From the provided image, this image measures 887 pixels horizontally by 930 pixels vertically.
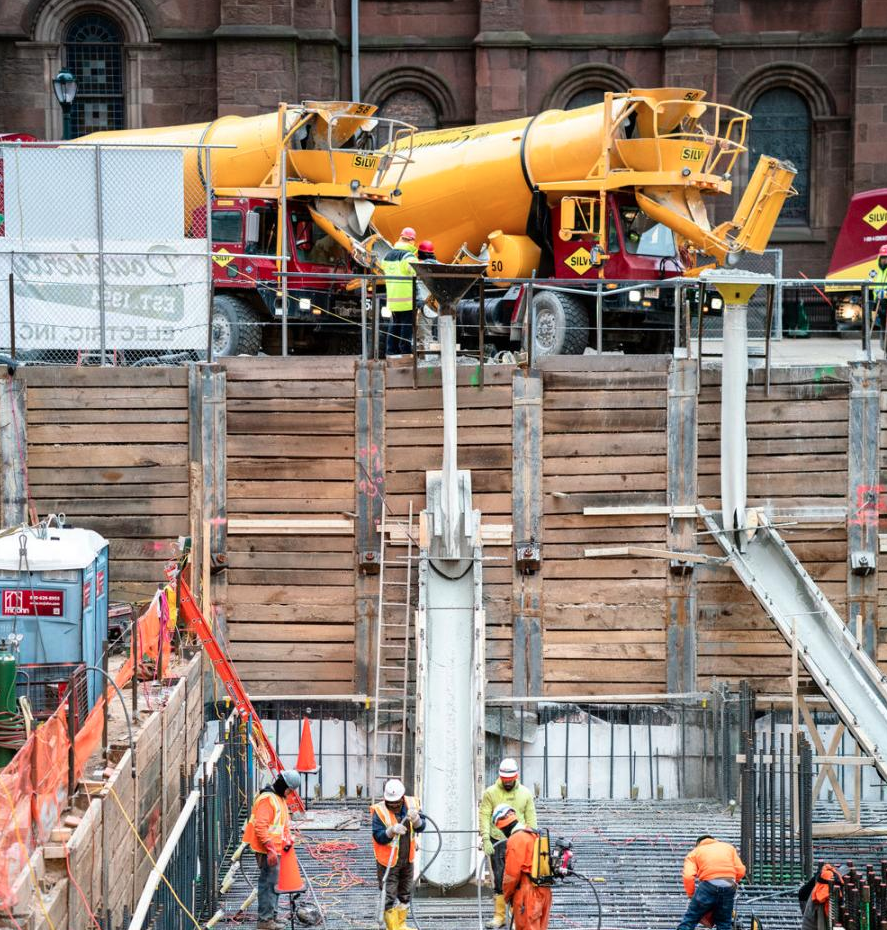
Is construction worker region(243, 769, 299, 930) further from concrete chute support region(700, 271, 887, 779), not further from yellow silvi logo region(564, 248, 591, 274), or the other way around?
yellow silvi logo region(564, 248, 591, 274)

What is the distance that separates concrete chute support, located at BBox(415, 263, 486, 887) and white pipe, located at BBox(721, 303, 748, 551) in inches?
118

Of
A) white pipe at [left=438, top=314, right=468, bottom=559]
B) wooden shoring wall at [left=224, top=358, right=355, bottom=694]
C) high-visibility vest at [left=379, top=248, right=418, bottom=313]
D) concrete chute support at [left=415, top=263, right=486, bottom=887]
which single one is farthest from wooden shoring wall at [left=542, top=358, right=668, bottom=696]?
wooden shoring wall at [left=224, top=358, right=355, bottom=694]

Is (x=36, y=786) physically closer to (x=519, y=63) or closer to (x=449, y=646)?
(x=449, y=646)

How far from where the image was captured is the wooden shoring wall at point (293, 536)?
815 inches

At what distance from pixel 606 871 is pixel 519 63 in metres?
20.1

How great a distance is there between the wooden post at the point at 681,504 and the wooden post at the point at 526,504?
1.56 metres

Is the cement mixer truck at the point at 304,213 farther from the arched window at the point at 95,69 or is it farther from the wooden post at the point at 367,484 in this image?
the arched window at the point at 95,69

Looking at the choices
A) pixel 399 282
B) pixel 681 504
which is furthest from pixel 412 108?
pixel 681 504

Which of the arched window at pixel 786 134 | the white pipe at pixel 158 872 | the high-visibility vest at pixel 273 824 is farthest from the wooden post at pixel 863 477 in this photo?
the arched window at pixel 786 134

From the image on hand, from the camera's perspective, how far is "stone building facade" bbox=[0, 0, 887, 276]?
32.9m

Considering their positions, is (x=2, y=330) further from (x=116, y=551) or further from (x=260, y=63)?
(x=260, y=63)

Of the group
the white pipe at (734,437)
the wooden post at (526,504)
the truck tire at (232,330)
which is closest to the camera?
the white pipe at (734,437)

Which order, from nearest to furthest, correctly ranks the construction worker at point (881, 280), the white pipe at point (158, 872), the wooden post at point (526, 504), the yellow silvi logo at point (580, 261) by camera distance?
the white pipe at point (158, 872), the wooden post at point (526, 504), the construction worker at point (881, 280), the yellow silvi logo at point (580, 261)

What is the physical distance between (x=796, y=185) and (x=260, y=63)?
35.0ft
